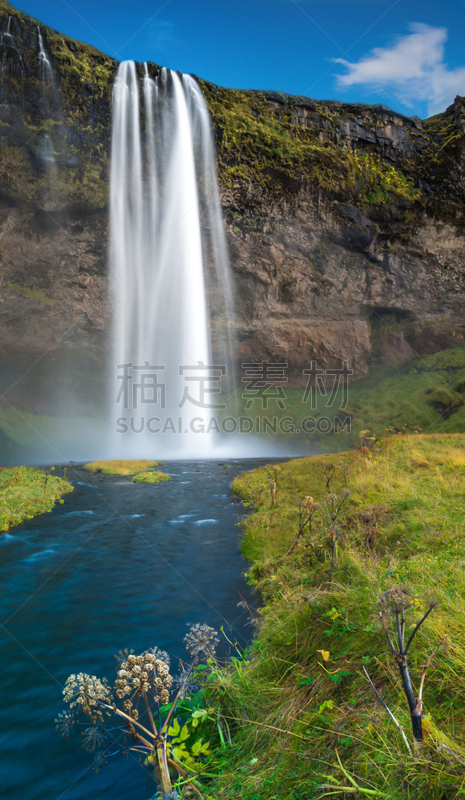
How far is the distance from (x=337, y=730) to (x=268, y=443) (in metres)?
40.5

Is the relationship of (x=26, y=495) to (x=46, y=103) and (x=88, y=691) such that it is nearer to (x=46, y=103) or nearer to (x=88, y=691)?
(x=88, y=691)

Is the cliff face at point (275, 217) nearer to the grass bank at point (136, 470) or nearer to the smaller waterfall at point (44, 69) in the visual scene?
the smaller waterfall at point (44, 69)

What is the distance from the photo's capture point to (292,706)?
266cm

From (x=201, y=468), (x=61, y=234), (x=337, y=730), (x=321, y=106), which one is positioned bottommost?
(x=201, y=468)

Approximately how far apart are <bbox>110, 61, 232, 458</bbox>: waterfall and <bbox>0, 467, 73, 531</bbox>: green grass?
1908cm

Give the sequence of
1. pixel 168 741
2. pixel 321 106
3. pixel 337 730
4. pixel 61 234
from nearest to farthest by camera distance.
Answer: pixel 337 730
pixel 168 741
pixel 61 234
pixel 321 106

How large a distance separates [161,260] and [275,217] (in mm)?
13844

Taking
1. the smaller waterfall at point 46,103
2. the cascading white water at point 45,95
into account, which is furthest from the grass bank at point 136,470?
the cascading white water at point 45,95

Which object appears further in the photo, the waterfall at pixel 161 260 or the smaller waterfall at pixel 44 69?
the waterfall at pixel 161 260

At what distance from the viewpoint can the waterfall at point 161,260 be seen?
35406 millimetres

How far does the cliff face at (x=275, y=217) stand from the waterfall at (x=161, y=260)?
4.95ft

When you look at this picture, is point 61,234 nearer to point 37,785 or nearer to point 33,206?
point 33,206

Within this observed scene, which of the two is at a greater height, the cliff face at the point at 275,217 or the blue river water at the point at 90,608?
the cliff face at the point at 275,217

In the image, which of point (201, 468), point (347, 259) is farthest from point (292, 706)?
point (347, 259)
